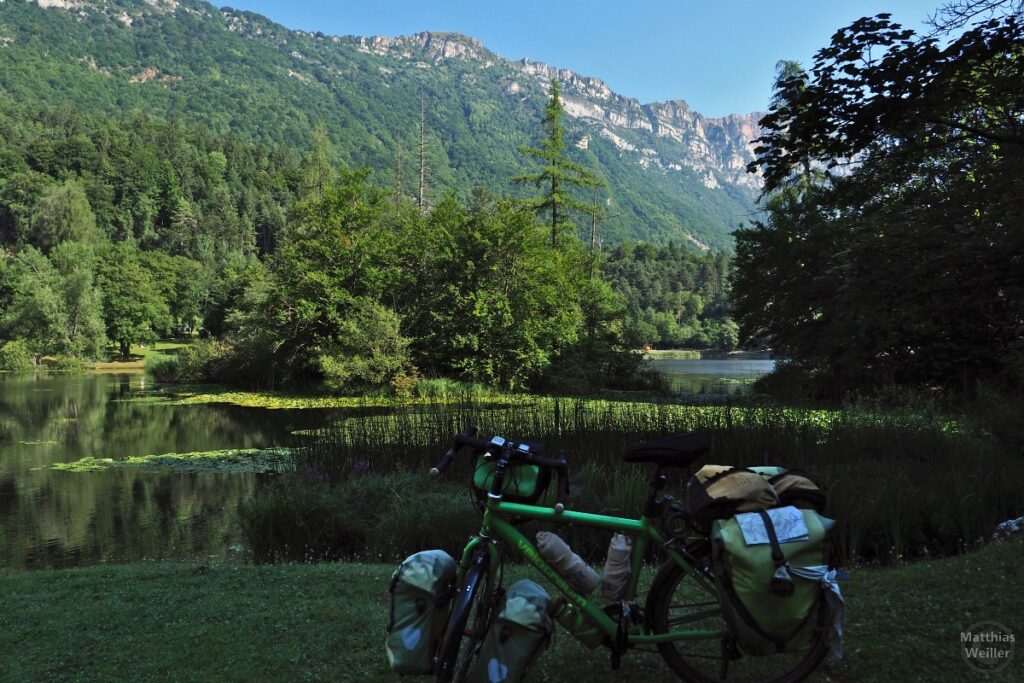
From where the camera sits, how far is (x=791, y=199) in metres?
23.2

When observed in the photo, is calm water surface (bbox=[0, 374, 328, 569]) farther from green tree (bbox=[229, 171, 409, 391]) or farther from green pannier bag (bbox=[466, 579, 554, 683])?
green pannier bag (bbox=[466, 579, 554, 683])

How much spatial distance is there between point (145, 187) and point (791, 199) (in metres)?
95.5

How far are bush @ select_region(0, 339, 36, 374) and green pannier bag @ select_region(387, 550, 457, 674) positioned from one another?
46791mm

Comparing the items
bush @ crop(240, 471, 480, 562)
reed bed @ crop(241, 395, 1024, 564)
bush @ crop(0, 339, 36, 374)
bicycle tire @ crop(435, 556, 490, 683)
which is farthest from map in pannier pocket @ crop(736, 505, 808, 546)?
bush @ crop(0, 339, 36, 374)

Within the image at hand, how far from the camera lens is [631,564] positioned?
2.65m

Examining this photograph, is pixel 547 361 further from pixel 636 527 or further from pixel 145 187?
pixel 145 187

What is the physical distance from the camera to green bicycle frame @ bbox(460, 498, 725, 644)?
101 inches

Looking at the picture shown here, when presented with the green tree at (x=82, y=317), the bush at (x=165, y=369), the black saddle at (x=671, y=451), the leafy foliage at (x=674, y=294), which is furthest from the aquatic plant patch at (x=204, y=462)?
the leafy foliage at (x=674, y=294)

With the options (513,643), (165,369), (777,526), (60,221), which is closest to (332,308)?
(165,369)

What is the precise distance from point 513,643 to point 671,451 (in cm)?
95

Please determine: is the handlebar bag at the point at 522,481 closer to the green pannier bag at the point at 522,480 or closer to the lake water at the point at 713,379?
the green pannier bag at the point at 522,480

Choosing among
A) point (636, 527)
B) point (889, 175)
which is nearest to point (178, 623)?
point (636, 527)

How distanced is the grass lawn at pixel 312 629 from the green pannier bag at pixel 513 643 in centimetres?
58

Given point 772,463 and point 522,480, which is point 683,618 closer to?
point 522,480
